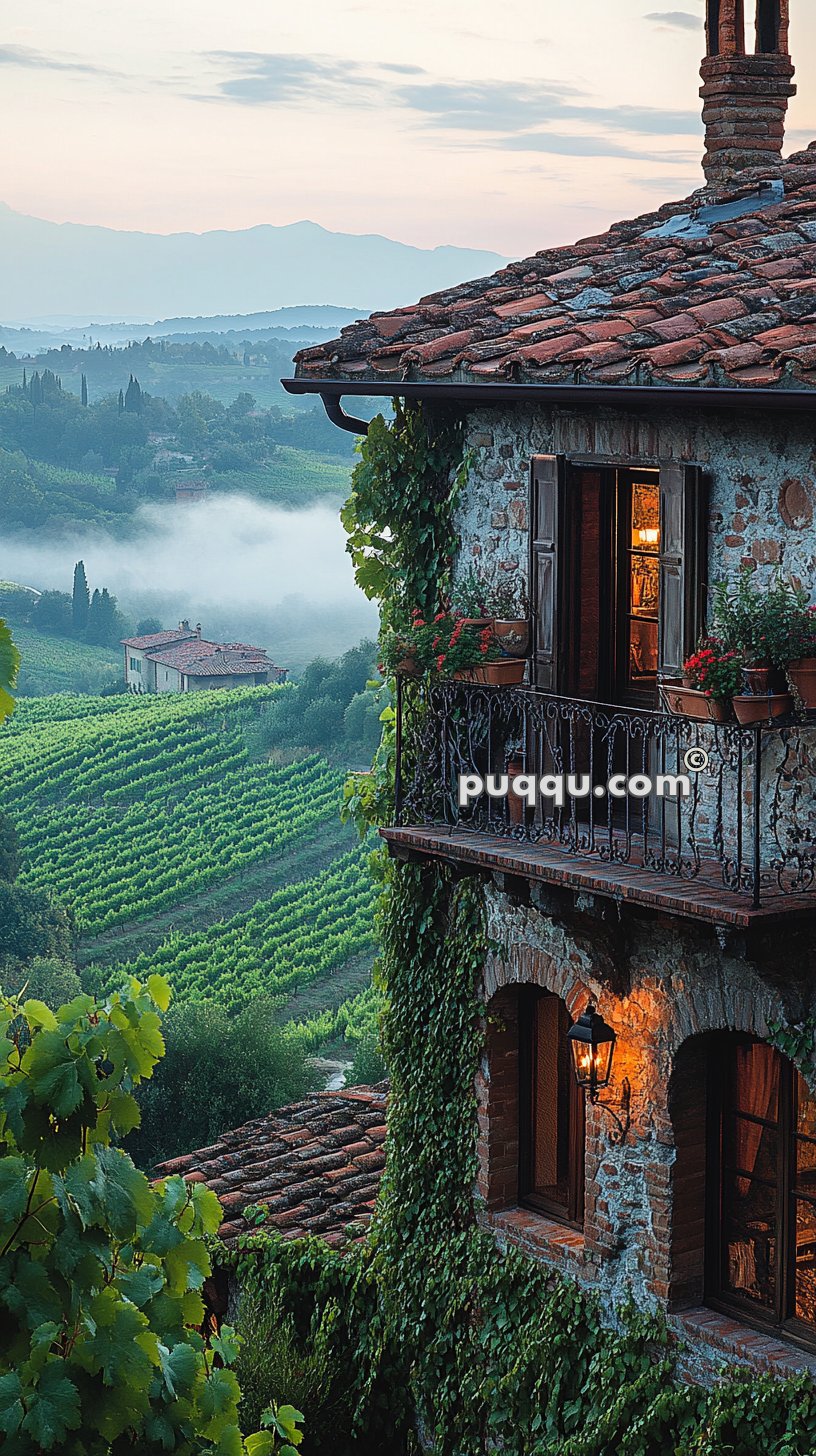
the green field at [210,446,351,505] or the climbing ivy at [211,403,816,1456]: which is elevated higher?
the green field at [210,446,351,505]

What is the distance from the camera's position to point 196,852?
5534cm

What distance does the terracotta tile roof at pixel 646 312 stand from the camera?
8852 mm

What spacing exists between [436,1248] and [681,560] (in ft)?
15.5

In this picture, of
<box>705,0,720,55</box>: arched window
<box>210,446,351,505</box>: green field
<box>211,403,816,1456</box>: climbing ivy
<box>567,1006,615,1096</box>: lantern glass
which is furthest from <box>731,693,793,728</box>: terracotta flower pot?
<box>210,446,351,505</box>: green field

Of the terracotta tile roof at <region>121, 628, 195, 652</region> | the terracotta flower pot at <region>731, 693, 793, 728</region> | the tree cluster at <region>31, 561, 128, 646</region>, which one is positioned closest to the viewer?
the terracotta flower pot at <region>731, 693, 793, 728</region>

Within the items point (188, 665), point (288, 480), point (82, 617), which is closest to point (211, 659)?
point (188, 665)

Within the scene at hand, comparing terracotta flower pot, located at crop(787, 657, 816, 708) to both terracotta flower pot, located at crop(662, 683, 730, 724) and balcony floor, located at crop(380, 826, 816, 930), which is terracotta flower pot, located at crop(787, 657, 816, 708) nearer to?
terracotta flower pot, located at crop(662, 683, 730, 724)

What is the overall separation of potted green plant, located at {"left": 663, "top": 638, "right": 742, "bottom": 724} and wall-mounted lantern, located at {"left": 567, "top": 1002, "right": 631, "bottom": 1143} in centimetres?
183

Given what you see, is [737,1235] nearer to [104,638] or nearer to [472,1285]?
[472,1285]

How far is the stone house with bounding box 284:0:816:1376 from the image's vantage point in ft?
29.2

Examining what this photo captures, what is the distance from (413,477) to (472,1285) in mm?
4898

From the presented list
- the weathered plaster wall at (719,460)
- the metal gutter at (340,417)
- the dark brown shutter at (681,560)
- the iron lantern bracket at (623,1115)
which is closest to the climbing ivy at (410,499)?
the metal gutter at (340,417)

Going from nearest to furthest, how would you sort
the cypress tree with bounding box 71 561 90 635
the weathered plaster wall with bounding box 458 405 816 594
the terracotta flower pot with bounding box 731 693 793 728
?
the terracotta flower pot with bounding box 731 693 793 728, the weathered plaster wall with bounding box 458 405 816 594, the cypress tree with bounding box 71 561 90 635

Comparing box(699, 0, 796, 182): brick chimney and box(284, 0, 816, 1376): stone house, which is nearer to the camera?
box(284, 0, 816, 1376): stone house
